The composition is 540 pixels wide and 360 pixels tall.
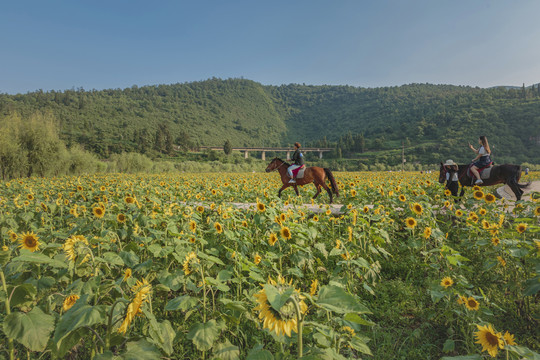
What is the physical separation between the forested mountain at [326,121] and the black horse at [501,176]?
49838mm

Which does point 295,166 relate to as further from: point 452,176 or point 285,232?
point 285,232

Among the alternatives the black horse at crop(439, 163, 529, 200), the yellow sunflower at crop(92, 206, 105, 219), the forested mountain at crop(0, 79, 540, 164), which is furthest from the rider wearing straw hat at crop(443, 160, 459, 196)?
the forested mountain at crop(0, 79, 540, 164)

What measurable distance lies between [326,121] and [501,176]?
6788 inches

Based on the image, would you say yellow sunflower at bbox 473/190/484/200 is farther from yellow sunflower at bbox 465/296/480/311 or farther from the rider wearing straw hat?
yellow sunflower at bbox 465/296/480/311

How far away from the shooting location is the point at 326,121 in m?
173

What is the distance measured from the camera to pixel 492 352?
1494 mm

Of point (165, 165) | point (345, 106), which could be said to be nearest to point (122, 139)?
point (165, 165)

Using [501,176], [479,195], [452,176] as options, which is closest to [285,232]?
[479,195]

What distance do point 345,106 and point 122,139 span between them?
15113cm

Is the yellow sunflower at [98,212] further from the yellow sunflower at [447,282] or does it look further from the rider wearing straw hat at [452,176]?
the rider wearing straw hat at [452,176]

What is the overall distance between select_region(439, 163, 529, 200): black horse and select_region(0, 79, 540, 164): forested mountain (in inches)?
1962

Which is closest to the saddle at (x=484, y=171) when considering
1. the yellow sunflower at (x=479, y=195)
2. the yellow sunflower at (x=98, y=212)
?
the yellow sunflower at (x=479, y=195)

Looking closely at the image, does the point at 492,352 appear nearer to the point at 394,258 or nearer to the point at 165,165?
the point at 394,258

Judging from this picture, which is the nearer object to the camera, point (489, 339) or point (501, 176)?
point (489, 339)
